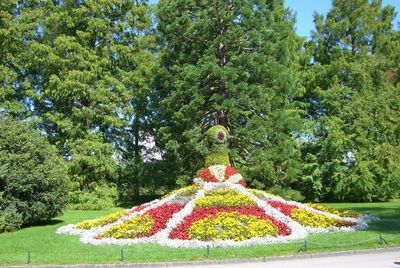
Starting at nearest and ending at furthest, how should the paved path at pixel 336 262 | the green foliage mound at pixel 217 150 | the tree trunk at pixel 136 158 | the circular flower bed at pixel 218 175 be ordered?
the paved path at pixel 336 262 < the circular flower bed at pixel 218 175 < the green foliage mound at pixel 217 150 < the tree trunk at pixel 136 158

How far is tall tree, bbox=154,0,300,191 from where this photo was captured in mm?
31641

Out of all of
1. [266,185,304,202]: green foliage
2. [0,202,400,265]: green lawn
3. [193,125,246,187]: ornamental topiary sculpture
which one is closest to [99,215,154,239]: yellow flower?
[0,202,400,265]: green lawn

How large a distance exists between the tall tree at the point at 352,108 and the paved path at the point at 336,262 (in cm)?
2419

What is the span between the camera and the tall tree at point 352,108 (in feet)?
120

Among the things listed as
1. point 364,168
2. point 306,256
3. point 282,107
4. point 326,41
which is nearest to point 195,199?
point 306,256

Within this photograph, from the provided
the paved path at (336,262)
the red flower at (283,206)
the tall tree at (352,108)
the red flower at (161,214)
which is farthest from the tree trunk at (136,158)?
the paved path at (336,262)

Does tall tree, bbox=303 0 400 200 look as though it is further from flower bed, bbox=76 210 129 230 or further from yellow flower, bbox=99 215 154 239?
yellow flower, bbox=99 215 154 239

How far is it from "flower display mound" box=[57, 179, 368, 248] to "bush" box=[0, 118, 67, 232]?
2.69 meters

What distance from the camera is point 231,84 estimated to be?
31.0 m

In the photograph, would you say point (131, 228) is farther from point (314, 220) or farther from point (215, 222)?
point (314, 220)

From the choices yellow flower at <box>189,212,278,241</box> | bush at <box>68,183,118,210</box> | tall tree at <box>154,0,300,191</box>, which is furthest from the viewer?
bush at <box>68,183,118,210</box>

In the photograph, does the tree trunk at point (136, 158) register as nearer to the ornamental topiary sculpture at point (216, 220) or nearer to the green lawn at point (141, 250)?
the ornamental topiary sculpture at point (216, 220)

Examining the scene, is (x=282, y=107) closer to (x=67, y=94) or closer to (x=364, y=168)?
(x=364, y=168)

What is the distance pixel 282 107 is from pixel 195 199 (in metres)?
18.5
